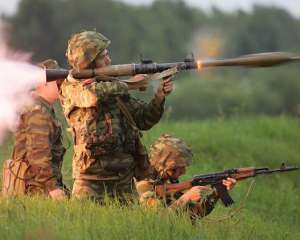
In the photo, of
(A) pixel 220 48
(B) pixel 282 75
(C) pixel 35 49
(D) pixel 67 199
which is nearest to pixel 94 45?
(D) pixel 67 199

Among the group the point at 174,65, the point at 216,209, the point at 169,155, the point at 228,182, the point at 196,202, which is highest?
the point at 174,65

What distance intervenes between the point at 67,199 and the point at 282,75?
14847 millimetres

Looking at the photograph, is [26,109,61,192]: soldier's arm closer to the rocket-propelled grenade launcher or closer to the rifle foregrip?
the rocket-propelled grenade launcher

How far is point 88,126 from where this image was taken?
9102 millimetres

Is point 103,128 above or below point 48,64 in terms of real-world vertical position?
below

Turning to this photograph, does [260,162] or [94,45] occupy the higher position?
[94,45]

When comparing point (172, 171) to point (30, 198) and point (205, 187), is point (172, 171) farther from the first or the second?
point (30, 198)

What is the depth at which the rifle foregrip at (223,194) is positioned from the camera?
9312 millimetres

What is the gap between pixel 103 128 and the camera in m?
9.09

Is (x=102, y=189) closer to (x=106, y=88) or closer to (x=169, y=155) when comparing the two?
(x=169, y=155)

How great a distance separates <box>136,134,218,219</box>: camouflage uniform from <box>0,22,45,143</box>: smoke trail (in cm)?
112

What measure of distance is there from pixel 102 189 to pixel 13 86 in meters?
1.08

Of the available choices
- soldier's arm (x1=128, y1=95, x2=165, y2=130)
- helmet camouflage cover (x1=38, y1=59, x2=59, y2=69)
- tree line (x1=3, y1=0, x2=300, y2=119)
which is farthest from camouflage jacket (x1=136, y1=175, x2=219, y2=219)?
tree line (x1=3, y1=0, x2=300, y2=119)

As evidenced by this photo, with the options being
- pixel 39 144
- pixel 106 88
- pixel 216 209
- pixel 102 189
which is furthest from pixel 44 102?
pixel 216 209
